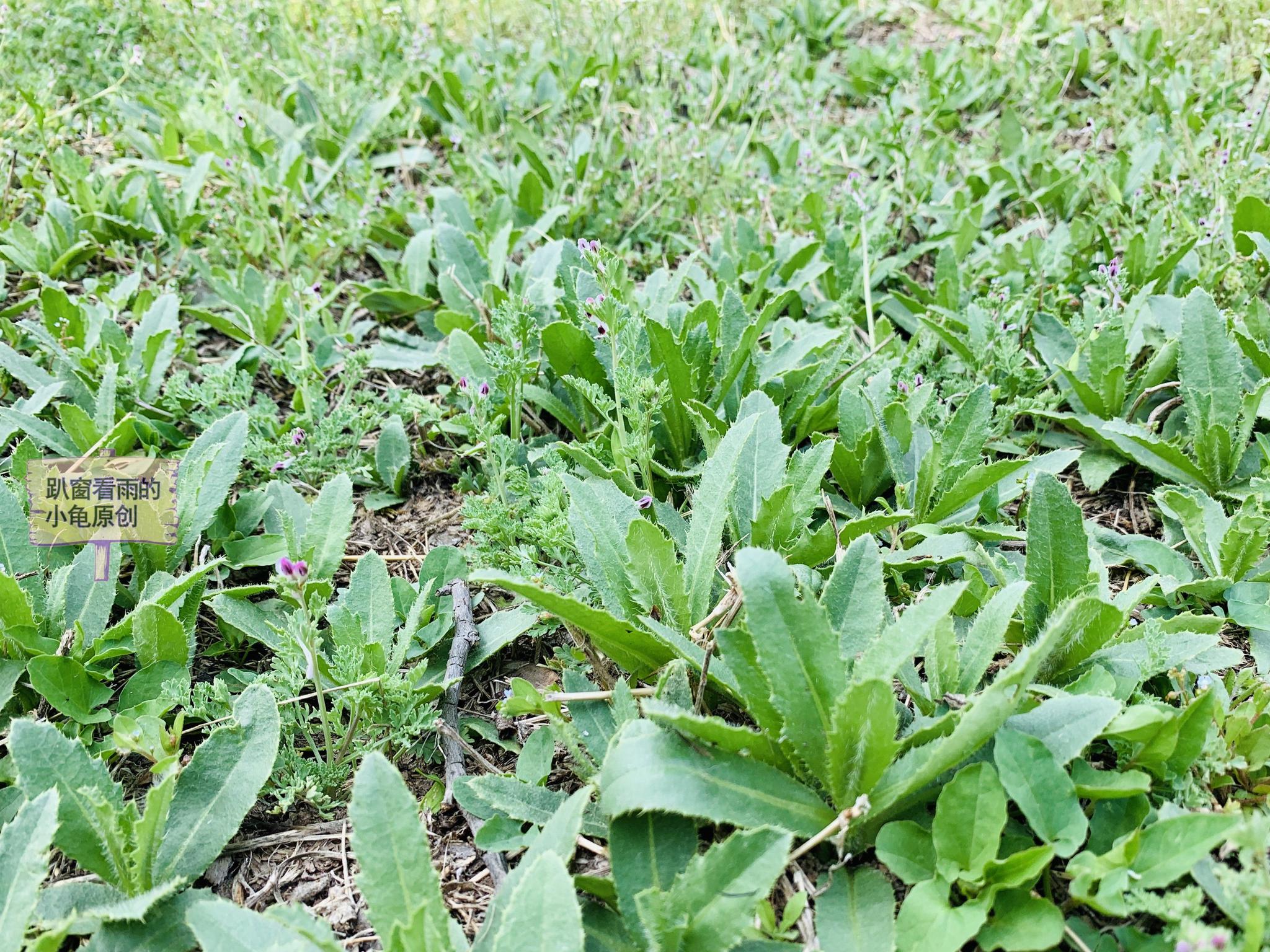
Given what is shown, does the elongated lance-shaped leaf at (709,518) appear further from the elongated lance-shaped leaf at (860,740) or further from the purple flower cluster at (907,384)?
the purple flower cluster at (907,384)

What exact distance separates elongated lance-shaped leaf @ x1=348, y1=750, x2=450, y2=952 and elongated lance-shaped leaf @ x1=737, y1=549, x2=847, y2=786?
57cm

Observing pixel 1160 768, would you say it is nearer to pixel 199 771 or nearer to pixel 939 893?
pixel 939 893

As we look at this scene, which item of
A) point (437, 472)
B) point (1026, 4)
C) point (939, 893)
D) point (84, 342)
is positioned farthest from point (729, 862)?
point (1026, 4)

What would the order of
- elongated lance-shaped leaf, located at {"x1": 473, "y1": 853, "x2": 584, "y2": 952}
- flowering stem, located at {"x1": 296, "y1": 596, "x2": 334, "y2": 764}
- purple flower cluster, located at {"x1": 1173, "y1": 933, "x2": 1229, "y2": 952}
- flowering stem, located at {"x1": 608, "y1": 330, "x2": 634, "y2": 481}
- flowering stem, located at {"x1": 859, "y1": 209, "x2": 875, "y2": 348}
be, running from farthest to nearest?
flowering stem, located at {"x1": 859, "y1": 209, "x2": 875, "y2": 348}
flowering stem, located at {"x1": 608, "y1": 330, "x2": 634, "y2": 481}
flowering stem, located at {"x1": 296, "y1": 596, "x2": 334, "y2": 764}
elongated lance-shaped leaf, located at {"x1": 473, "y1": 853, "x2": 584, "y2": 952}
purple flower cluster, located at {"x1": 1173, "y1": 933, "x2": 1229, "y2": 952}

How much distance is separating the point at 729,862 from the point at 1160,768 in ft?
2.33

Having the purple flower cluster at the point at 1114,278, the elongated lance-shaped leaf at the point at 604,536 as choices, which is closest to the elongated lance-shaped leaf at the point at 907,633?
the elongated lance-shaped leaf at the point at 604,536

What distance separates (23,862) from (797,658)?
1172mm

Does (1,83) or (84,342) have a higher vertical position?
(1,83)

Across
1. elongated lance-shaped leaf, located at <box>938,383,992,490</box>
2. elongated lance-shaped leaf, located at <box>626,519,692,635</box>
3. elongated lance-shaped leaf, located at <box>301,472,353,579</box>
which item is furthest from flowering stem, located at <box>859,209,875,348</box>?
elongated lance-shaped leaf, located at <box>301,472,353,579</box>

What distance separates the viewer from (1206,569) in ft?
6.79

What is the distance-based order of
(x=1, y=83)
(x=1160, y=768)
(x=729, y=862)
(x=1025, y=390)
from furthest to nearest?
(x=1, y=83)
(x=1025, y=390)
(x=1160, y=768)
(x=729, y=862)

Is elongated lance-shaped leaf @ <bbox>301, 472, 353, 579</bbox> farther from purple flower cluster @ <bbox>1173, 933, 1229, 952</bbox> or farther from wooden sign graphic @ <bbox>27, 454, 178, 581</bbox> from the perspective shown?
purple flower cluster @ <bbox>1173, 933, 1229, 952</bbox>

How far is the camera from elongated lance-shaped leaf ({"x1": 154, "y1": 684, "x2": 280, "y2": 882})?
1584mm

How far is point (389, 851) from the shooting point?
143 cm
